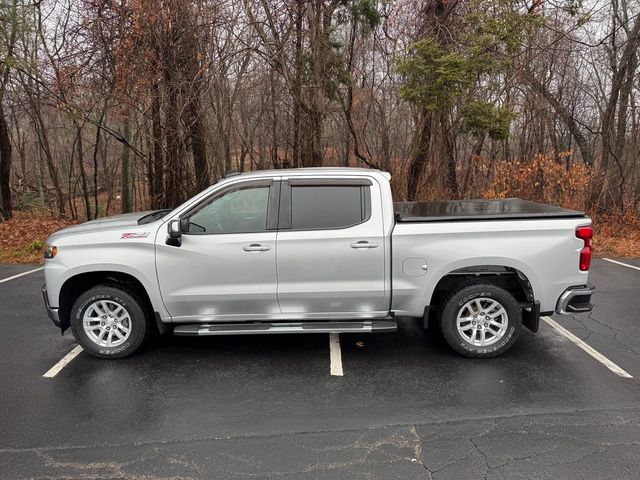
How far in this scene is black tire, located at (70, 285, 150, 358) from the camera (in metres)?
4.80

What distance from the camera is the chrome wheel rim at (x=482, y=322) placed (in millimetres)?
4816

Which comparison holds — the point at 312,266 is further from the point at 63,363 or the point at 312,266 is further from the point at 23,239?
the point at 23,239

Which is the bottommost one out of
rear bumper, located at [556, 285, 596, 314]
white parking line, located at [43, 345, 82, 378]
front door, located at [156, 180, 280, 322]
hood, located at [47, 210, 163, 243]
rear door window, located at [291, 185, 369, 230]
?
white parking line, located at [43, 345, 82, 378]

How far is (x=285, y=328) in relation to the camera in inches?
186

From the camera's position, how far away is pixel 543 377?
446 centimetres

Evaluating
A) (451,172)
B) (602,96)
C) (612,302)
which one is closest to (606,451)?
(612,302)

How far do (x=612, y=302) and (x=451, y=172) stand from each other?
999 centimetres

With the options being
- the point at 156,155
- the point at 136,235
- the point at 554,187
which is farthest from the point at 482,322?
the point at 156,155

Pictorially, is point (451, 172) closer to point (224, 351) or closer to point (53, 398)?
point (224, 351)

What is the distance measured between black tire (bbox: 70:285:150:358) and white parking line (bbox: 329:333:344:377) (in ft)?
6.33

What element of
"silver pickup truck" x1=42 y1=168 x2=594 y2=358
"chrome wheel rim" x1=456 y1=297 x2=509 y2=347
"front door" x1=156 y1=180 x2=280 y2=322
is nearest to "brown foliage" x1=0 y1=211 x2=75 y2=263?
"silver pickup truck" x1=42 y1=168 x2=594 y2=358

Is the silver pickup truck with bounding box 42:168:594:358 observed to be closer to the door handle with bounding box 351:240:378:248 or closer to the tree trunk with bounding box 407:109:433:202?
the door handle with bounding box 351:240:378:248

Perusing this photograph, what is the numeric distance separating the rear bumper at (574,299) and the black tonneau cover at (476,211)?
0.72 m

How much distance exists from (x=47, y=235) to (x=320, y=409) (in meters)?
10.9
